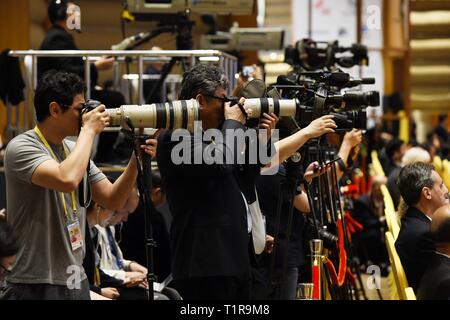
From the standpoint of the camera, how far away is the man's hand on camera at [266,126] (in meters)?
4.12

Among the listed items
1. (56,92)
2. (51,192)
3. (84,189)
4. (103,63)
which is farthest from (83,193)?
(103,63)

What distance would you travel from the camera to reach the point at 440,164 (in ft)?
29.0

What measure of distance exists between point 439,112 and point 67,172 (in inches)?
505

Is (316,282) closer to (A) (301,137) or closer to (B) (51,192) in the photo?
(A) (301,137)

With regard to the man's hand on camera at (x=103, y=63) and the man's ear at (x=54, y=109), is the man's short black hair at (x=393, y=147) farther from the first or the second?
the man's ear at (x=54, y=109)

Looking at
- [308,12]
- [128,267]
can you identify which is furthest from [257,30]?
[308,12]

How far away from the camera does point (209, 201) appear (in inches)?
157

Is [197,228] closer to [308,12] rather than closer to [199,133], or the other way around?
[199,133]

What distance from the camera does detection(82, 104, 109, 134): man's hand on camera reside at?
11.9ft

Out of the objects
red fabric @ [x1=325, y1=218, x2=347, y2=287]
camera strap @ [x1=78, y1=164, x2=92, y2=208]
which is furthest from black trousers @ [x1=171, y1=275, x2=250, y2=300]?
red fabric @ [x1=325, y1=218, x2=347, y2=287]

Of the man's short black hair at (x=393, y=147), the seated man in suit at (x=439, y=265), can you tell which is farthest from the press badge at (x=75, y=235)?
the man's short black hair at (x=393, y=147)

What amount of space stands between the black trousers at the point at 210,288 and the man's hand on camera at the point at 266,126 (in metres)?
0.57

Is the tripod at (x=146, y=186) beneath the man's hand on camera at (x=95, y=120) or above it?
beneath

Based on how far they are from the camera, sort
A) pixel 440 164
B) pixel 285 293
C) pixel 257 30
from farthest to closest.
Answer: pixel 440 164 → pixel 257 30 → pixel 285 293
